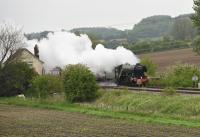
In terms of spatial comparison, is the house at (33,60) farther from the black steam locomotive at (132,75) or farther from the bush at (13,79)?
the black steam locomotive at (132,75)

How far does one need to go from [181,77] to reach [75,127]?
956 inches

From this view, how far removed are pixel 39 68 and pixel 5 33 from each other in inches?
255

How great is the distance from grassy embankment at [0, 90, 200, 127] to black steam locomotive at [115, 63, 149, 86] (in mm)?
5889

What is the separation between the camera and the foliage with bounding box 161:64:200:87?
170ft

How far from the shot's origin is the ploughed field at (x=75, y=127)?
2698 cm

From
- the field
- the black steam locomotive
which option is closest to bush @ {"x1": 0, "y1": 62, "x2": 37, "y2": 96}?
the field

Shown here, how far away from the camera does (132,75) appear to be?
5394 cm

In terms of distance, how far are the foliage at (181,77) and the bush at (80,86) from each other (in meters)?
8.16

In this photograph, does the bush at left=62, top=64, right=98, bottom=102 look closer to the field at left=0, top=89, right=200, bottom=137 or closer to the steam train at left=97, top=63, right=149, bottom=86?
the field at left=0, top=89, right=200, bottom=137

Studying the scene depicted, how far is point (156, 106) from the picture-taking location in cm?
3800

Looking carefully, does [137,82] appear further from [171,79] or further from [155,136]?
[155,136]

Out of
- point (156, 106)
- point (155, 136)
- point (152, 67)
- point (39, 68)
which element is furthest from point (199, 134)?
point (39, 68)

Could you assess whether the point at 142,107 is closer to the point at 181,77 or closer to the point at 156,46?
the point at 181,77

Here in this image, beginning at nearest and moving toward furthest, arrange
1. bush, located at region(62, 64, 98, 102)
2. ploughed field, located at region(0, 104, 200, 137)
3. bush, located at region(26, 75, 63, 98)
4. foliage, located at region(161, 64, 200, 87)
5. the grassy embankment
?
ploughed field, located at region(0, 104, 200, 137), the grassy embankment, bush, located at region(62, 64, 98, 102), foliage, located at region(161, 64, 200, 87), bush, located at region(26, 75, 63, 98)
